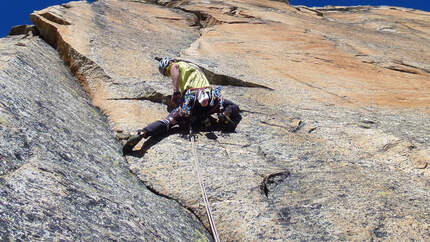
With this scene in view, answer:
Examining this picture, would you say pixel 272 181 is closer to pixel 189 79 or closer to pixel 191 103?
pixel 191 103

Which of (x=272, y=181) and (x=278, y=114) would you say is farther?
(x=278, y=114)

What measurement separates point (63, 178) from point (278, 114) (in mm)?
4707

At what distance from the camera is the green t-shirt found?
6.91m

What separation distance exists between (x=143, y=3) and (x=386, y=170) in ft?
42.0

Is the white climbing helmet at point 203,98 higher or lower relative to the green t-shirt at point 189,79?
lower

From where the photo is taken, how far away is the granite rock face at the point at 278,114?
15.4ft

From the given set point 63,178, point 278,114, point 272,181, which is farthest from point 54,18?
point 272,181

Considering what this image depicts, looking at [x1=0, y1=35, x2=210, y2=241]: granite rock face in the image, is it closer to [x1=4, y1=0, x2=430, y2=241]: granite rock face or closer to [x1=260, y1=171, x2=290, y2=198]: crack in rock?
[x1=4, y1=0, x2=430, y2=241]: granite rock face

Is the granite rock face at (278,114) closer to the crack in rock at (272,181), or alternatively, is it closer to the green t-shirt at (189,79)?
the crack in rock at (272,181)

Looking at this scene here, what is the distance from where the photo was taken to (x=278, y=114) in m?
7.61

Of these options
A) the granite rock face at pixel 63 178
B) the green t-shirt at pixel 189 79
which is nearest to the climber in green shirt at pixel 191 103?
the green t-shirt at pixel 189 79

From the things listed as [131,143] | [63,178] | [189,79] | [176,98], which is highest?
[189,79]

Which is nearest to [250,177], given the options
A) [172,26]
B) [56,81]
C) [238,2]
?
[56,81]

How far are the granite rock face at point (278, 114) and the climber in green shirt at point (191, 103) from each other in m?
0.22
